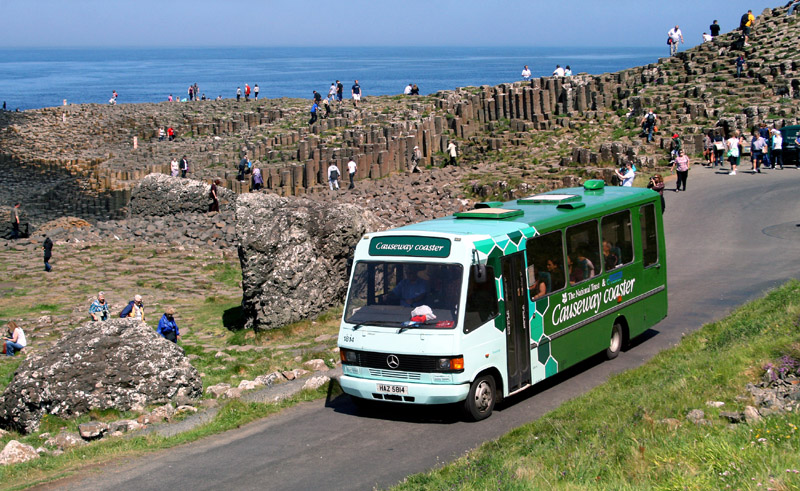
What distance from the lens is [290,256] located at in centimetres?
2044

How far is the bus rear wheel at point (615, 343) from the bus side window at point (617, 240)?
1.15 metres

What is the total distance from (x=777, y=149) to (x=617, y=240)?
2216cm

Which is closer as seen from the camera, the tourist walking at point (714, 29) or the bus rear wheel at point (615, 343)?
the bus rear wheel at point (615, 343)

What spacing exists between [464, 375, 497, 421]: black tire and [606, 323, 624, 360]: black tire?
146 inches

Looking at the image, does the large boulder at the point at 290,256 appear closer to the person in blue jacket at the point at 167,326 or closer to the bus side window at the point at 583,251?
the person in blue jacket at the point at 167,326

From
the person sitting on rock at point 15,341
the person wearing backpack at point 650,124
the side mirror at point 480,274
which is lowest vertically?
the person sitting on rock at point 15,341

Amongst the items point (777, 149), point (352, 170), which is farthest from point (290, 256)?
point (352, 170)

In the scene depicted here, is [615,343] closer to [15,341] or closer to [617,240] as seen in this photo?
[617,240]

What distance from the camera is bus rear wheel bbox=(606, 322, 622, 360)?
15767 millimetres

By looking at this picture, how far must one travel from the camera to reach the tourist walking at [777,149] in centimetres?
3450

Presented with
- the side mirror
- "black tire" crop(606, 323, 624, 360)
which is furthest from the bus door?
"black tire" crop(606, 323, 624, 360)

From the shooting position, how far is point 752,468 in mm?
8109

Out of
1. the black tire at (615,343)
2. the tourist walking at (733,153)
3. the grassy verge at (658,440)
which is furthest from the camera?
the tourist walking at (733,153)

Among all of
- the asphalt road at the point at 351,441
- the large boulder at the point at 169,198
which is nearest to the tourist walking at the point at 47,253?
the large boulder at the point at 169,198
